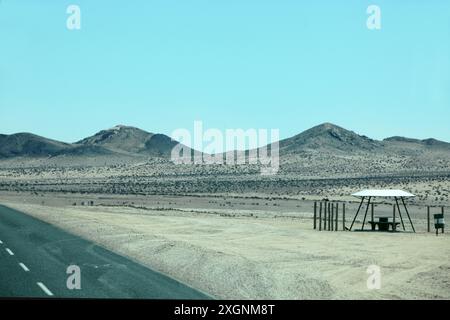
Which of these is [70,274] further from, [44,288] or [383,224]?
[383,224]

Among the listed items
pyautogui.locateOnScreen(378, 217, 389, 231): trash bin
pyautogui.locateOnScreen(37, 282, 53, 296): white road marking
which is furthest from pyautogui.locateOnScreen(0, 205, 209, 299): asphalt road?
pyautogui.locateOnScreen(378, 217, 389, 231): trash bin

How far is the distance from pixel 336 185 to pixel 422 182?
13603mm

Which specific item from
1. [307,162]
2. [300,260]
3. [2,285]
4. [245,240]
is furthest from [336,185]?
[2,285]

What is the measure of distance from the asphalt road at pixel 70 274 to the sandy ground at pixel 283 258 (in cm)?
90

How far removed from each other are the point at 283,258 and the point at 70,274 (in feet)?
27.6

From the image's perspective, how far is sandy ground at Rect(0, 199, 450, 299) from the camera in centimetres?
1653

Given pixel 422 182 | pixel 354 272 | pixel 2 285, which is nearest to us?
pixel 2 285

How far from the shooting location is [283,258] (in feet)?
76.6

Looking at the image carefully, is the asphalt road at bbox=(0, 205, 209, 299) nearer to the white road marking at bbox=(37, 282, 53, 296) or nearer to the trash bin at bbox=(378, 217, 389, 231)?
the white road marking at bbox=(37, 282, 53, 296)

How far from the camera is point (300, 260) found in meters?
22.8

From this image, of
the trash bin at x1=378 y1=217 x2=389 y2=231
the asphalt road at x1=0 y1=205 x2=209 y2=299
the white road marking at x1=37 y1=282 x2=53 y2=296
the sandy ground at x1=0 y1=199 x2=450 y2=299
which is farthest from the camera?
the trash bin at x1=378 y1=217 x2=389 y2=231

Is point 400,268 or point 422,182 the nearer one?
point 400,268

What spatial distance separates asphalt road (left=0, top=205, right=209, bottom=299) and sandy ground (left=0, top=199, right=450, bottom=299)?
90 centimetres
